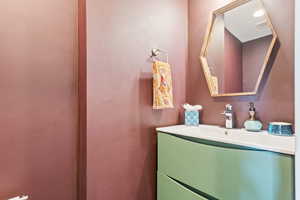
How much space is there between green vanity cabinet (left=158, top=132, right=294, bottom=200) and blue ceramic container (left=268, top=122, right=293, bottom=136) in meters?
0.33

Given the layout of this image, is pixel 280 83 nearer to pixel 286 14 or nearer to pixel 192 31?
pixel 286 14

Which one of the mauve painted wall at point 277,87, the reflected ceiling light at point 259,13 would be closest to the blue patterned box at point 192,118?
the mauve painted wall at point 277,87

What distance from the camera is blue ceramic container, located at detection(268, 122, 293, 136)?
98 cm

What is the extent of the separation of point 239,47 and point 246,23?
6.5 inches

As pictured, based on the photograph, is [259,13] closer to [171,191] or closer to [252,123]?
[252,123]

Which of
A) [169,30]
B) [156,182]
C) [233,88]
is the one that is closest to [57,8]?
[169,30]

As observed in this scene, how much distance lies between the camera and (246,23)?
1291 mm

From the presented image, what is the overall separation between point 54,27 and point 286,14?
1.41 metres

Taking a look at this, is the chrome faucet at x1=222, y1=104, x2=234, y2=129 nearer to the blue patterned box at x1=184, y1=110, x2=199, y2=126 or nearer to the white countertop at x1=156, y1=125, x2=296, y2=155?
the white countertop at x1=156, y1=125, x2=296, y2=155

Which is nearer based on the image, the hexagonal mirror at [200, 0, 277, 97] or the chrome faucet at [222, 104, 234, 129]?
the hexagonal mirror at [200, 0, 277, 97]

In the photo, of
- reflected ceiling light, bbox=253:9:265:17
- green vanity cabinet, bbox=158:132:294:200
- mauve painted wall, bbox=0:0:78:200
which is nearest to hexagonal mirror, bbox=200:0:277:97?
reflected ceiling light, bbox=253:9:265:17

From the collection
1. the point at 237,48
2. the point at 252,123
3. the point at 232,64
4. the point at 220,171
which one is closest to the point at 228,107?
the point at 252,123

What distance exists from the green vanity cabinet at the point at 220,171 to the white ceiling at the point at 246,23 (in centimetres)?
80

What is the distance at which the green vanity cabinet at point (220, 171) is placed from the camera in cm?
71
